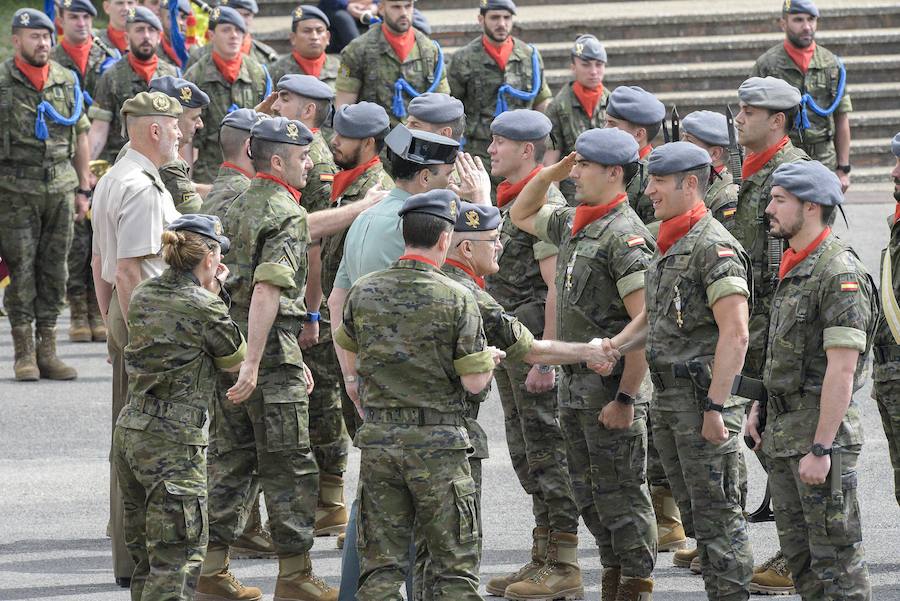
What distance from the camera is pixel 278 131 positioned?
7.30 m

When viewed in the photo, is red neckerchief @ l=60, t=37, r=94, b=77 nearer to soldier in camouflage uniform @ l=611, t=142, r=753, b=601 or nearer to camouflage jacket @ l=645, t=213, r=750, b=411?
soldier in camouflage uniform @ l=611, t=142, r=753, b=601

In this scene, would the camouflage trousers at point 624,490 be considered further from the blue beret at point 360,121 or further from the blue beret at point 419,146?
the blue beret at point 360,121

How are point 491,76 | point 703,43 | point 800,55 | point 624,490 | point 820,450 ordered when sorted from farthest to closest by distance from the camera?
point 703,43, point 800,55, point 491,76, point 624,490, point 820,450

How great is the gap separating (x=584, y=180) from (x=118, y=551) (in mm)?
Result: 2965

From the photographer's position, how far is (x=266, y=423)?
24.0 feet

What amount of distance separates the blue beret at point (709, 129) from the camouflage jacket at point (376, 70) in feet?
14.8

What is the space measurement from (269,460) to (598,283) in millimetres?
1819

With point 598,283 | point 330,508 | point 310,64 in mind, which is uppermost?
point 310,64

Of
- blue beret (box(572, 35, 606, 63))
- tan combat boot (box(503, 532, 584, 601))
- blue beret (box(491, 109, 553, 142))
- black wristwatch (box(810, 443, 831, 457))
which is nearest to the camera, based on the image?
black wristwatch (box(810, 443, 831, 457))

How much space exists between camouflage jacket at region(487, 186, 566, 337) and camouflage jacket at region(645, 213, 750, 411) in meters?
1.21

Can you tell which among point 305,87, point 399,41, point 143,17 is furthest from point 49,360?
point 305,87

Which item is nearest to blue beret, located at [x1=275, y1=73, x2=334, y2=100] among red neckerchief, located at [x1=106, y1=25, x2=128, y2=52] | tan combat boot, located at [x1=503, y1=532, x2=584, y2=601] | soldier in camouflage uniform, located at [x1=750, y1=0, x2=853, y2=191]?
tan combat boot, located at [x1=503, y1=532, x2=584, y2=601]

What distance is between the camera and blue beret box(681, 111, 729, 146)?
823cm

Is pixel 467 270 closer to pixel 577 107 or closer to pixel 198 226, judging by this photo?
pixel 198 226
